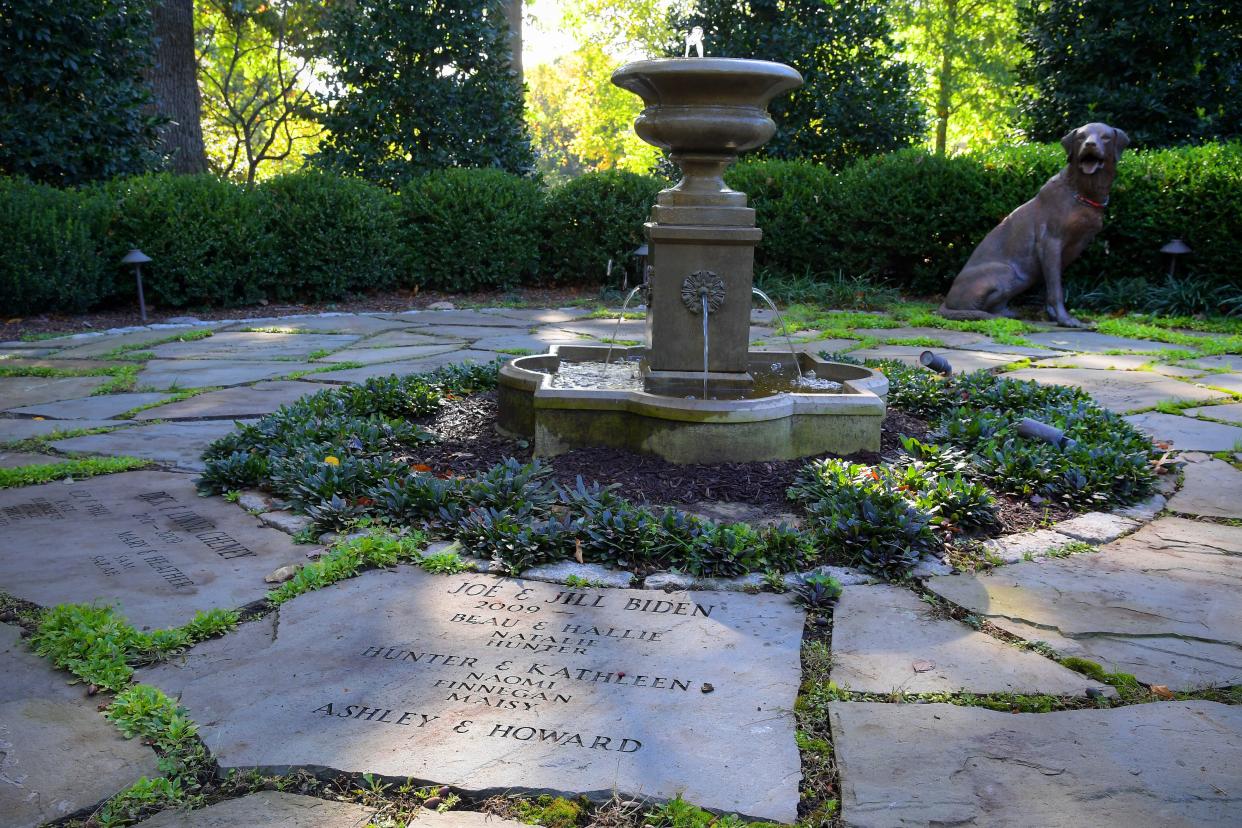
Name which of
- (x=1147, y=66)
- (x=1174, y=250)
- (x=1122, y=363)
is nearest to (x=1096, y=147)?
(x=1174, y=250)

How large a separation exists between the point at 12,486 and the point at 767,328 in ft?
19.0

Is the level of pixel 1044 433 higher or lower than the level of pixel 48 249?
lower

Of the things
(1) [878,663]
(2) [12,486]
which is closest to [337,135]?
(2) [12,486]

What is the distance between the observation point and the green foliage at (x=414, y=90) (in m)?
11.4

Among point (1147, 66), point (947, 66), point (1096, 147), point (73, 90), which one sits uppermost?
point (947, 66)

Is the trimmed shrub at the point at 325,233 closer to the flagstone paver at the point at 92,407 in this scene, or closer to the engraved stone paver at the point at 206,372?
the engraved stone paver at the point at 206,372

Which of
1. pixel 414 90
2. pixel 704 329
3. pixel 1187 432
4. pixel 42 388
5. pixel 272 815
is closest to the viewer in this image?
pixel 272 815

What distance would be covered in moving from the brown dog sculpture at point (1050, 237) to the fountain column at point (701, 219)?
468 cm

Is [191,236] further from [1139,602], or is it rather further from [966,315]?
[1139,602]

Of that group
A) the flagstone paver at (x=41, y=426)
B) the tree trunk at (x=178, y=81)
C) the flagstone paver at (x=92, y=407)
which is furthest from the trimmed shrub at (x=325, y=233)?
the flagstone paver at (x=41, y=426)

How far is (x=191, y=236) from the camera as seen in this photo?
28.3 feet

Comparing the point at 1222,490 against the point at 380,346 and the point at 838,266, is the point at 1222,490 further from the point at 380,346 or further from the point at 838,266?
the point at 838,266

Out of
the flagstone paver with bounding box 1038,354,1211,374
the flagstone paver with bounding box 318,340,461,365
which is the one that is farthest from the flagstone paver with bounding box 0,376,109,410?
the flagstone paver with bounding box 1038,354,1211,374

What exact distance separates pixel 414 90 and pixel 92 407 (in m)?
7.48
